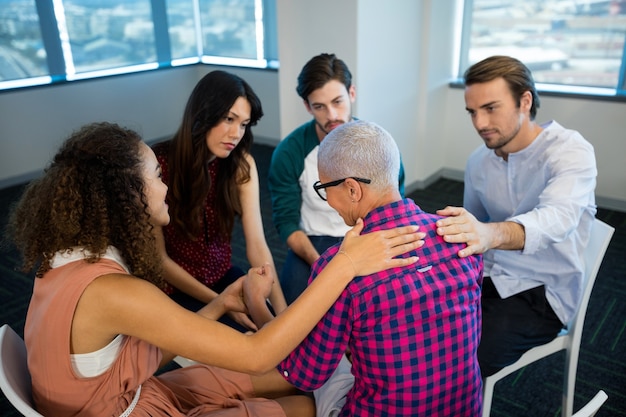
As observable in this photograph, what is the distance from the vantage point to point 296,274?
84.5 inches

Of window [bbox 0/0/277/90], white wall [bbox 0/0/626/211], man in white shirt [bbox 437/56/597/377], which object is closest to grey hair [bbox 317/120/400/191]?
man in white shirt [bbox 437/56/597/377]

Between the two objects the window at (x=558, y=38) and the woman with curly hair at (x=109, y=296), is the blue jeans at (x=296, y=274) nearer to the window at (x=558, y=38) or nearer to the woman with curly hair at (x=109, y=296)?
the woman with curly hair at (x=109, y=296)

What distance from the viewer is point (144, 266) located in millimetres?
1296

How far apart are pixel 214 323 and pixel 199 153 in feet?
2.87

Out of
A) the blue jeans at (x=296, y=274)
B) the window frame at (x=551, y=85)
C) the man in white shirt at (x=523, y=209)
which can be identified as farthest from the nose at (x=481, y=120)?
the window frame at (x=551, y=85)

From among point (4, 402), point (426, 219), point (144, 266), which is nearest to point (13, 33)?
point (4, 402)

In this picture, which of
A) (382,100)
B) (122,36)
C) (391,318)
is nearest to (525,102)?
(391,318)

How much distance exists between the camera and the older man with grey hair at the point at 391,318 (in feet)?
3.77

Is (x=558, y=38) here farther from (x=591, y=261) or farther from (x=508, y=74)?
(x=591, y=261)

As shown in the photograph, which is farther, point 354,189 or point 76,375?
point 354,189

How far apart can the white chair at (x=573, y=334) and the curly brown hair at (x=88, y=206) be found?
3.80 feet

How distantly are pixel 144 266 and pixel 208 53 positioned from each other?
5640mm

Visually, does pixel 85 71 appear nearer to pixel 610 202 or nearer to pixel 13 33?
pixel 13 33

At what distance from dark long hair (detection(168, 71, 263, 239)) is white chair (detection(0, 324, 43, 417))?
76cm
